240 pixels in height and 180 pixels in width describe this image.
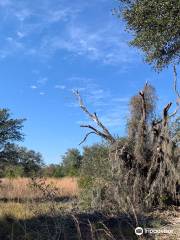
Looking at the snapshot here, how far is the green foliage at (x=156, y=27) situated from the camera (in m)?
15.1

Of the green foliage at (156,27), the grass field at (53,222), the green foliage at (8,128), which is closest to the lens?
the grass field at (53,222)

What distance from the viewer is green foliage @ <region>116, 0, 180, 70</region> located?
15.1 meters

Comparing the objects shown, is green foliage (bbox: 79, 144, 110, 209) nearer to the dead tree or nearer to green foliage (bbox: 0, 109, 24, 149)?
the dead tree

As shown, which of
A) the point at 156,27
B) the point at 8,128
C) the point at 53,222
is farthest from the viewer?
the point at 8,128

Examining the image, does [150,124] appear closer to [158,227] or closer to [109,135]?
[109,135]

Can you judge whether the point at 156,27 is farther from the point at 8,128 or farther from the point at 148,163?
the point at 8,128

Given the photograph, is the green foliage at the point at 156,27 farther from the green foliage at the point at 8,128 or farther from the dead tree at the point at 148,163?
the green foliage at the point at 8,128

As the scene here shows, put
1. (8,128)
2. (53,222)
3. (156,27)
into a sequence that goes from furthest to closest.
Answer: (8,128) < (156,27) < (53,222)

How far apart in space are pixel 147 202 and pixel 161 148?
6.18 feet

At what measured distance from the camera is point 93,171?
20.2 m

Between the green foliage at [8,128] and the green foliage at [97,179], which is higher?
the green foliage at [8,128]

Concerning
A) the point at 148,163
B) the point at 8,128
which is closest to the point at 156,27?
the point at 148,163

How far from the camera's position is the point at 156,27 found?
622 inches

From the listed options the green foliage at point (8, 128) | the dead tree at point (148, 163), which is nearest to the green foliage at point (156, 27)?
the dead tree at point (148, 163)
